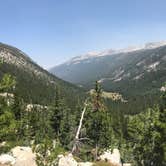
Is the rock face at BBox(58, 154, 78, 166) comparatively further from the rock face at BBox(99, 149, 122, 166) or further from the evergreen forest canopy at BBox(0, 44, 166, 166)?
the rock face at BBox(99, 149, 122, 166)

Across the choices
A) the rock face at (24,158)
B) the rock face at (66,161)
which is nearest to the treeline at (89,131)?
the rock face at (66,161)

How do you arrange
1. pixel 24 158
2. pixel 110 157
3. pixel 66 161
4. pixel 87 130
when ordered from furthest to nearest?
pixel 110 157 < pixel 87 130 < pixel 24 158 < pixel 66 161

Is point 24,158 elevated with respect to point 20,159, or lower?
elevated

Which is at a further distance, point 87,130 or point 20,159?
point 87,130

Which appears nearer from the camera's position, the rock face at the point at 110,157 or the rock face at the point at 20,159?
the rock face at the point at 20,159

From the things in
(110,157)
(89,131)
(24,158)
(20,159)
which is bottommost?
(20,159)

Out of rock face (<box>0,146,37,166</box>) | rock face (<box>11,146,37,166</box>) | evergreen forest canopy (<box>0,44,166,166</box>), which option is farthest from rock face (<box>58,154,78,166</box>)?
rock face (<box>0,146,37,166</box>)

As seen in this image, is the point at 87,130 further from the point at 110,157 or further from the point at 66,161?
the point at 66,161

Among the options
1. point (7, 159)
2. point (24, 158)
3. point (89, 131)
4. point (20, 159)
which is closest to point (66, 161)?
point (24, 158)

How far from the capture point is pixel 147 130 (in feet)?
199

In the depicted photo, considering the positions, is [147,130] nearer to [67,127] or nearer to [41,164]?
[41,164]

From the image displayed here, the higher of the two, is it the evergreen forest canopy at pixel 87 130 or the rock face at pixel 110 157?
the evergreen forest canopy at pixel 87 130

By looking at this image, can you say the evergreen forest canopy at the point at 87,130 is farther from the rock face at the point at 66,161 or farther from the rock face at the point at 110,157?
the rock face at the point at 110,157

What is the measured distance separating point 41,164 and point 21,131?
71532mm
